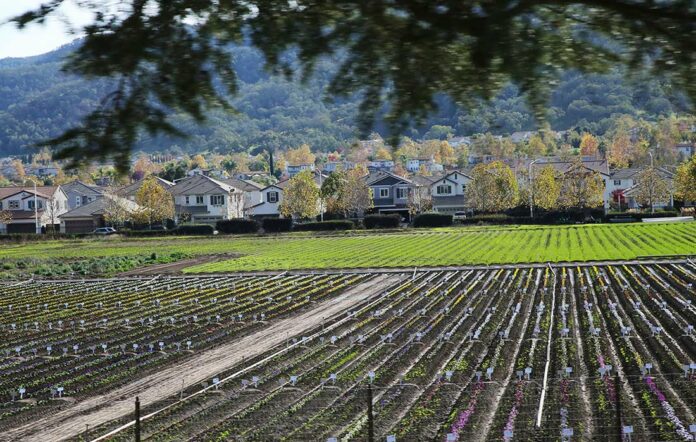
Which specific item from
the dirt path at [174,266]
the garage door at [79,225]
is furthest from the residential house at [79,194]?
the dirt path at [174,266]

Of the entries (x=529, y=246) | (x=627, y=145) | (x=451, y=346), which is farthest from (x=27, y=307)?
(x=627, y=145)

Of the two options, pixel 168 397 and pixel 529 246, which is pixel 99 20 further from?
pixel 529 246

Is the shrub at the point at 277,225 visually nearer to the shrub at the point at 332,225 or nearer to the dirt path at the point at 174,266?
the shrub at the point at 332,225

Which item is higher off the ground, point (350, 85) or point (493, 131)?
point (350, 85)

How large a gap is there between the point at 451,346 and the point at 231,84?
48.2 ft

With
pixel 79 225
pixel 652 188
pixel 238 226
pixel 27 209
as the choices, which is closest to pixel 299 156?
pixel 79 225

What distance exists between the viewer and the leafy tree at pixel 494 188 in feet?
226

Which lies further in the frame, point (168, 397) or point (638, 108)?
point (168, 397)

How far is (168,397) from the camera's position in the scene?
14281 millimetres

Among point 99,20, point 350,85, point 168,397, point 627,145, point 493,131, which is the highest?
point 627,145

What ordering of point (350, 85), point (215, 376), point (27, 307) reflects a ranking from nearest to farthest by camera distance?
point (350, 85)
point (215, 376)
point (27, 307)

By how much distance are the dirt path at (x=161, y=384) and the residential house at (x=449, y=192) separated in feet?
186

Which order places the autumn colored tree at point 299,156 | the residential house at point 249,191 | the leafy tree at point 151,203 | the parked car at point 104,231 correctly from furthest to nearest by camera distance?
the autumn colored tree at point 299,156, the residential house at point 249,191, the leafy tree at point 151,203, the parked car at point 104,231

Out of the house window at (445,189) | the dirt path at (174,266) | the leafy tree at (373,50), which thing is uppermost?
the house window at (445,189)
